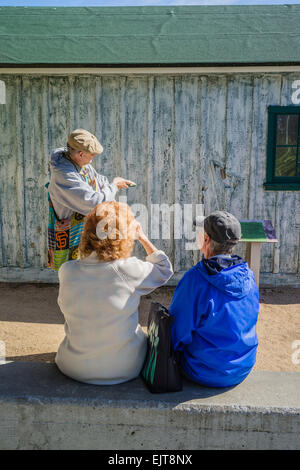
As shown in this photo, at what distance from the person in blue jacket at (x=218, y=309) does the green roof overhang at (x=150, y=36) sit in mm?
4455

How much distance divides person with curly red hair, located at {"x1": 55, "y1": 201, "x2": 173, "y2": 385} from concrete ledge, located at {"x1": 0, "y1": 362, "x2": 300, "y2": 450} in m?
0.14

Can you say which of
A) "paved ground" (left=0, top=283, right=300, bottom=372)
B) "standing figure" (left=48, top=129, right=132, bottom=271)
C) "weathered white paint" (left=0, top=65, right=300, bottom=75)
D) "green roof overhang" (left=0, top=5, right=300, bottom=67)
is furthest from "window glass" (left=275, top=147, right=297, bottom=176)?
"standing figure" (left=48, top=129, right=132, bottom=271)

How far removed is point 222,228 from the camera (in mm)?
2436

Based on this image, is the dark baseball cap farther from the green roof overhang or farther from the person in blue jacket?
the green roof overhang

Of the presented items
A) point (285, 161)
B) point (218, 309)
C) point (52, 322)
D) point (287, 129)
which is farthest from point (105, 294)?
point (287, 129)

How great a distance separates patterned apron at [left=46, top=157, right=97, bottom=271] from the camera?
12.9 ft

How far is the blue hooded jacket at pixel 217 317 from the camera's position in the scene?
2.42 m

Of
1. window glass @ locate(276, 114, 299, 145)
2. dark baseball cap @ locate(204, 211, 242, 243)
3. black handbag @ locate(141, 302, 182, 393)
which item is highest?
window glass @ locate(276, 114, 299, 145)

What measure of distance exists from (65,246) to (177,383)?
5.92 ft

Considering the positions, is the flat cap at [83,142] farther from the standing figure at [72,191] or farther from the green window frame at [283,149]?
the green window frame at [283,149]

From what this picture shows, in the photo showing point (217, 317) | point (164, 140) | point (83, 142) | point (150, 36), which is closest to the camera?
point (217, 317)

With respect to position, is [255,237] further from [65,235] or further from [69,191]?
[69,191]

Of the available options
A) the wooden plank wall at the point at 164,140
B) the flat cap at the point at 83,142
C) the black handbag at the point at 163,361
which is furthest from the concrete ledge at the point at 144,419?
the wooden plank wall at the point at 164,140

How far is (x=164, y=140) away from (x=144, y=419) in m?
4.85
